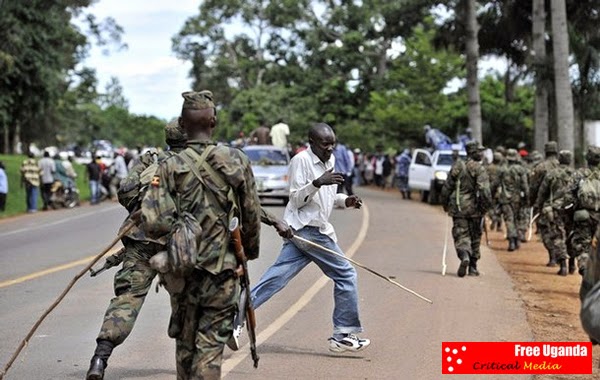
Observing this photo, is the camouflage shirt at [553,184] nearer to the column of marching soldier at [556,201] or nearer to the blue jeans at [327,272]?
the column of marching soldier at [556,201]

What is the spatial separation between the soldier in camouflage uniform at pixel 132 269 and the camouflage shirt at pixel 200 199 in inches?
58.8

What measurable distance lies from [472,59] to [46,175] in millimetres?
13969

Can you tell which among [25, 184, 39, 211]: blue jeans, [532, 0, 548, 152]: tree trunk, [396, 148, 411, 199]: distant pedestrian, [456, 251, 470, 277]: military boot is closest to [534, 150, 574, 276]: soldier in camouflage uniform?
[456, 251, 470, 277]: military boot

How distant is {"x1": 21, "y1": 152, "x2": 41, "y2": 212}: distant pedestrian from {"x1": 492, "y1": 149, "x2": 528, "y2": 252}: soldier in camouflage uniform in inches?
576

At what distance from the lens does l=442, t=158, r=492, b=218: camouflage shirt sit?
14156 mm

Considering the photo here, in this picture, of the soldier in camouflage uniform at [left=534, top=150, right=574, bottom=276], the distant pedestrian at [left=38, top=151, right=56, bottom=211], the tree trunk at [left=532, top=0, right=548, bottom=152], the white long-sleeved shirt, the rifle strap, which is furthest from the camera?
the distant pedestrian at [left=38, top=151, right=56, bottom=211]

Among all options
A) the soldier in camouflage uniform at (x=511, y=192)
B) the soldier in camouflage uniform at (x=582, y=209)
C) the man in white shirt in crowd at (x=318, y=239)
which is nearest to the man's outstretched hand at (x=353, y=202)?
the man in white shirt in crowd at (x=318, y=239)

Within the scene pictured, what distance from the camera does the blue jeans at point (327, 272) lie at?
28.7ft

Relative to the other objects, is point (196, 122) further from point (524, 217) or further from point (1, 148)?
point (1, 148)

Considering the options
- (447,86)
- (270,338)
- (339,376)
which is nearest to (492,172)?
(270,338)

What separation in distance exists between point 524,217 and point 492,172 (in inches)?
42.5

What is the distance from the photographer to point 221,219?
19.0 ft

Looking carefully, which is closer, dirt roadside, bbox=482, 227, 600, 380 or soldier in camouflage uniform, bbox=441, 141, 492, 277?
dirt roadside, bbox=482, 227, 600, 380

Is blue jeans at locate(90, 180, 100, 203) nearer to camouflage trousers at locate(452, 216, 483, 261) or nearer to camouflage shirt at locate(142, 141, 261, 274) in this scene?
camouflage trousers at locate(452, 216, 483, 261)
